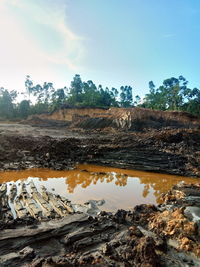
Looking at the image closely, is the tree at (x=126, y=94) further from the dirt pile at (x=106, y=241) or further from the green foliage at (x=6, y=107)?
the dirt pile at (x=106, y=241)

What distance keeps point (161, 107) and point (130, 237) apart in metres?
53.3

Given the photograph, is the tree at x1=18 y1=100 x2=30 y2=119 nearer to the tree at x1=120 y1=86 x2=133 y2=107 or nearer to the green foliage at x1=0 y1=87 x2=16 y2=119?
the green foliage at x1=0 y1=87 x2=16 y2=119

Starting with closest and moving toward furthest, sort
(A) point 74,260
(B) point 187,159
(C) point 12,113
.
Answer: (A) point 74,260 → (B) point 187,159 → (C) point 12,113

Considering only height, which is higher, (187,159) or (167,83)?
(167,83)

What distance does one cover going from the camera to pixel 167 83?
7112cm

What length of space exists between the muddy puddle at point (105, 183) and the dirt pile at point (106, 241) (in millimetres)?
2540

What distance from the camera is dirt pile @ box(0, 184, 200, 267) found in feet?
14.1

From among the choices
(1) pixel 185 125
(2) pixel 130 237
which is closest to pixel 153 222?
(2) pixel 130 237

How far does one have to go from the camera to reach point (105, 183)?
1174 centimetres

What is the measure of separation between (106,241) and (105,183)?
6.67 m

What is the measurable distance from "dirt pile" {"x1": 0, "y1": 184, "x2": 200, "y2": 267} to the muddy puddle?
254cm

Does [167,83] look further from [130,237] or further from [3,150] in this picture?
[130,237]

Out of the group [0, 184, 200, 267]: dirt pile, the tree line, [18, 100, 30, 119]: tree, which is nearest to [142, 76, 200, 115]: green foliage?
the tree line

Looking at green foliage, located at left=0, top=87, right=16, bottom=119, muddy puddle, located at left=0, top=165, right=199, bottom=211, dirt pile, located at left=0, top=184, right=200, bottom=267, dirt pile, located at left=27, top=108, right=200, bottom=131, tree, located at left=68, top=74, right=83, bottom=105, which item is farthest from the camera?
tree, located at left=68, top=74, right=83, bottom=105
